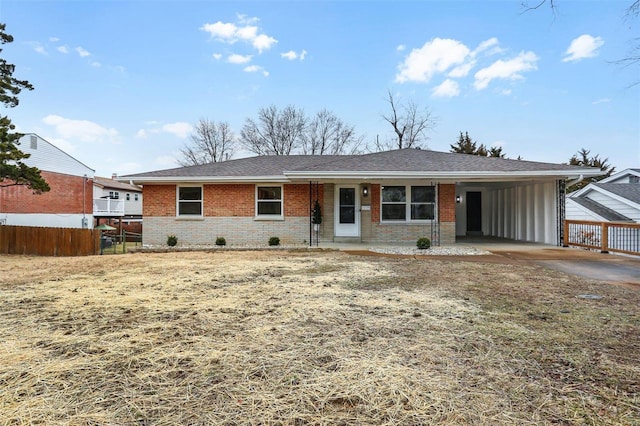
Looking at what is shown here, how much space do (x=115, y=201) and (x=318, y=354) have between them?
3252cm

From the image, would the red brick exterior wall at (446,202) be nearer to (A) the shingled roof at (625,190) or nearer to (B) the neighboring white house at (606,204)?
(B) the neighboring white house at (606,204)

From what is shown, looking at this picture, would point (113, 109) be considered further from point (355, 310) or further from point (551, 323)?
point (551, 323)

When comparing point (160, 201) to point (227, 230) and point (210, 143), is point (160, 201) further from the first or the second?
point (210, 143)

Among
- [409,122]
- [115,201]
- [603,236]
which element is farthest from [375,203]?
[115,201]

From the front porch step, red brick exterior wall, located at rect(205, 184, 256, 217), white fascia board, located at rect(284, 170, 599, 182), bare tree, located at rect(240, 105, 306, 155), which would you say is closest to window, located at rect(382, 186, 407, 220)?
the front porch step

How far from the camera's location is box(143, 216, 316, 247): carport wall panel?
13266 millimetres

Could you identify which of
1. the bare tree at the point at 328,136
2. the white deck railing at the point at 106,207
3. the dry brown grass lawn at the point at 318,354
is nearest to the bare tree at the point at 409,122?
the bare tree at the point at 328,136

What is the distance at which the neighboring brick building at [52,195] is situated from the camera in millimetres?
22562

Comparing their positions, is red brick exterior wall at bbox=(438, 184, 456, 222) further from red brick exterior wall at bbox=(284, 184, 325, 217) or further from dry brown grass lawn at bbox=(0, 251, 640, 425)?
dry brown grass lawn at bbox=(0, 251, 640, 425)

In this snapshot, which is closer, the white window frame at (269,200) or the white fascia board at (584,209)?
the white window frame at (269,200)

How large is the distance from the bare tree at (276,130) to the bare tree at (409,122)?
28.6 feet

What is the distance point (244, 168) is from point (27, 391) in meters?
12.3

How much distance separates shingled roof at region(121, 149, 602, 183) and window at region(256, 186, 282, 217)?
0.66m

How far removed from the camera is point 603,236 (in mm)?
10352
